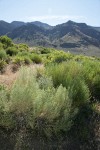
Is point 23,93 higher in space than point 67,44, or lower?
higher

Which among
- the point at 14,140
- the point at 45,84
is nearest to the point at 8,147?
the point at 14,140

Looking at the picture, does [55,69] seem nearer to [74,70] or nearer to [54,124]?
[74,70]

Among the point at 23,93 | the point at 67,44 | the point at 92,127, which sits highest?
the point at 23,93

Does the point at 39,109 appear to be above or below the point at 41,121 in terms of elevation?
above

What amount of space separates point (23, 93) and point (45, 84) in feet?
4.04

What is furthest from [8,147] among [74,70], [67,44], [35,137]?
[67,44]

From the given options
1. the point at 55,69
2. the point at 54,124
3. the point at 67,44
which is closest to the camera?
the point at 54,124

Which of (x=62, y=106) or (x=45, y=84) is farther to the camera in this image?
(x=45, y=84)

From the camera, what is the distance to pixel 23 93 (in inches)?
233

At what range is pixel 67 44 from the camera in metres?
190

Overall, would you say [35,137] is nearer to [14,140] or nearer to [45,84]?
[14,140]

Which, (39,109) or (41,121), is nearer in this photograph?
(39,109)

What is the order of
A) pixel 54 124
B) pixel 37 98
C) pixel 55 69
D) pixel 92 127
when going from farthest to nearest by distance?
pixel 55 69 → pixel 92 127 → pixel 54 124 → pixel 37 98

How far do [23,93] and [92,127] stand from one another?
2.16 m
